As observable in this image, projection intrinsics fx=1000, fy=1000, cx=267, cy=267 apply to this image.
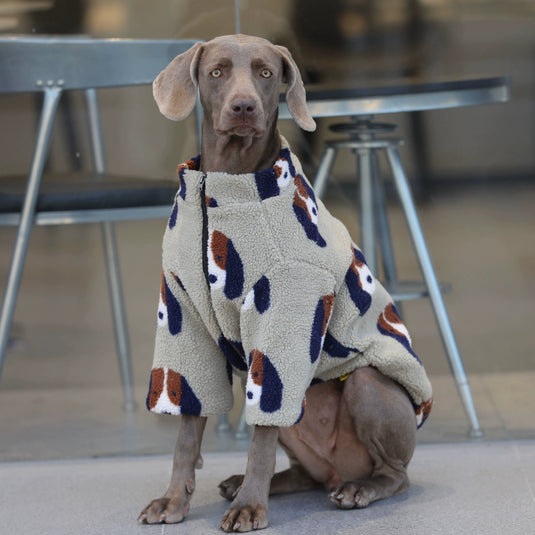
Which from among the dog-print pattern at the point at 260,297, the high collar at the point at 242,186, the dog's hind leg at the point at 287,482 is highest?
the high collar at the point at 242,186

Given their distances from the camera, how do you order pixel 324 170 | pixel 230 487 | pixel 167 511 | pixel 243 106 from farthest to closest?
pixel 324 170
pixel 230 487
pixel 167 511
pixel 243 106

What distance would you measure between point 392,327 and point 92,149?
1.01 meters

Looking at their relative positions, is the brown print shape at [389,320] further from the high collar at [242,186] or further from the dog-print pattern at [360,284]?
the high collar at [242,186]

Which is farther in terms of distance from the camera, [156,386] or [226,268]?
[156,386]

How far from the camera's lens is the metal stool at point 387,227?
2.67m

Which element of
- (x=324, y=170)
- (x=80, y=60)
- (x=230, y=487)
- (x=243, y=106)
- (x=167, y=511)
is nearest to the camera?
(x=243, y=106)

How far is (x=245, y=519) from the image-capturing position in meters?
1.92

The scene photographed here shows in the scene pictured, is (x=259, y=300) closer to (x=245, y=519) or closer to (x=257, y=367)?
(x=257, y=367)

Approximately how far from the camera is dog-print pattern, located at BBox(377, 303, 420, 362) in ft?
7.06

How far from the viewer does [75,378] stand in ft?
9.24

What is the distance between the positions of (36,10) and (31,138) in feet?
1.09

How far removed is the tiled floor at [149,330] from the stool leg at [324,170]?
0.05 m

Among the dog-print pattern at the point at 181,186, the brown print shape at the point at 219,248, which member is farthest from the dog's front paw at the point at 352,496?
the dog-print pattern at the point at 181,186

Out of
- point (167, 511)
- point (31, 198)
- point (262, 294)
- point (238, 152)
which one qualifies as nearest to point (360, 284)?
point (262, 294)
